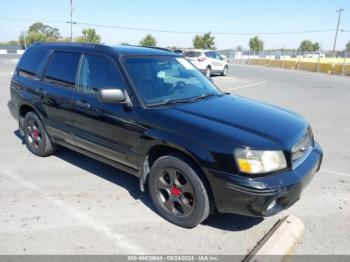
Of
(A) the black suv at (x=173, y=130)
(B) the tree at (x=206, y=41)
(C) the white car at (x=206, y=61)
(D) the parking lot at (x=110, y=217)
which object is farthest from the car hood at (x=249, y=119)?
(B) the tree at (x=206, y=41)

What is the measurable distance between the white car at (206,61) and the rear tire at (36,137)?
52.3 feet

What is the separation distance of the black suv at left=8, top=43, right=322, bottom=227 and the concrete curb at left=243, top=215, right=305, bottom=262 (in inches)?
11.3

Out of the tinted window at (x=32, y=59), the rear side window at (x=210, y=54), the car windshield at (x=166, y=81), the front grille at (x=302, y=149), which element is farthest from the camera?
the rear side window at (x=210, y=54)

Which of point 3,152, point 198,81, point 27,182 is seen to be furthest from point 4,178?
point 198,81

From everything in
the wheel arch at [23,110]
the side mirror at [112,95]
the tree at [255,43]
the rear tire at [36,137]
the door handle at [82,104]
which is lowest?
the rear tire at [36,137]

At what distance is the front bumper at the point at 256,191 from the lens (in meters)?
2.94

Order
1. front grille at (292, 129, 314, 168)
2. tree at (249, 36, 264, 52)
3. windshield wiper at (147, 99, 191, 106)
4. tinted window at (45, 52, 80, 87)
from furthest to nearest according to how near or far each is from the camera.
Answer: tree at (249, 36, 264, 52), tinted window at (45, 52, 80, 87), windshield wiper at (147, 99, 191, 106), front grille at (292, 129, 314, 168)

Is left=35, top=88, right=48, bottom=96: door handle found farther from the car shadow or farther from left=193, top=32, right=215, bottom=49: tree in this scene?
left=193, top=32, right=215, bottom=49: tree

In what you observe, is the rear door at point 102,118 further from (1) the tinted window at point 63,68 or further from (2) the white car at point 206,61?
(2) the white car at point 206,61

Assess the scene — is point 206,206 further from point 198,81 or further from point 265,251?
point 198,81

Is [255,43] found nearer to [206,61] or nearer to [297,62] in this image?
[297,62]

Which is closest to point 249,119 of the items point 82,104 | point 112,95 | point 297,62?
point 112,95

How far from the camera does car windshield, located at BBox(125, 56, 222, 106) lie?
12.7 ft

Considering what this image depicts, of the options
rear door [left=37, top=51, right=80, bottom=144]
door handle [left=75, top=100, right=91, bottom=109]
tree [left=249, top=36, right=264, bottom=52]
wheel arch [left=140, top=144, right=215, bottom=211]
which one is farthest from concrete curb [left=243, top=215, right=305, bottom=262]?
tree [left=249, top=36, right=264, bottom=52]
